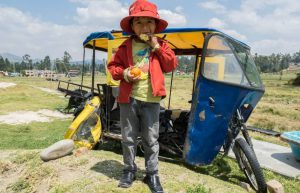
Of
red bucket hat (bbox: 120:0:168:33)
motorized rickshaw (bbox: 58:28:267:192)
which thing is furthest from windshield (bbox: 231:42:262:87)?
red bucket hat (bbox: 120:0:168:33)

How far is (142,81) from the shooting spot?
3.77m

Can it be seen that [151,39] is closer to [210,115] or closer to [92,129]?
[210,115]

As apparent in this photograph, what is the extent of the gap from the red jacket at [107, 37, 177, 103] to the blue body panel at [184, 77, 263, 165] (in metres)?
1.11

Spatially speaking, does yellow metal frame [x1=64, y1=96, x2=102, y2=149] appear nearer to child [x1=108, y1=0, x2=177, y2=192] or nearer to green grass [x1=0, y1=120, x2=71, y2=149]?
green grass [x1=0, y1=120, x2=71, y2=149]

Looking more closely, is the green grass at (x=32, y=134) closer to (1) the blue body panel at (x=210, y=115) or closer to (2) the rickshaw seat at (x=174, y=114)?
(2) the rickshaw seat at (x=174, y=114)

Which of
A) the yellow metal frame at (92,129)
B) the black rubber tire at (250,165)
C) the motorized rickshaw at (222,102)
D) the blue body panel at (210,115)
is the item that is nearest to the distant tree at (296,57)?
the yellow metal frame at (92,129)

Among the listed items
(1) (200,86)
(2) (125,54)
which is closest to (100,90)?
(1) (200,86)

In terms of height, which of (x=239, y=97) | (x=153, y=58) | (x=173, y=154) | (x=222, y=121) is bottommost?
(x=173, y=154)

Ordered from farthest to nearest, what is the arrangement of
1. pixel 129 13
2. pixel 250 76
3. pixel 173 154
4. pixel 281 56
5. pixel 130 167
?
pixel 281 56 < pixel 173 154 < pixel 250 76 < pixel 130 167 < pixel 129 13

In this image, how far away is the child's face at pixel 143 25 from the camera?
12.1 ft

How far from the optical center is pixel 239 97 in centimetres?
469

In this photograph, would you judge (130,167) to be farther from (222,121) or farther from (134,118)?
(222,121)

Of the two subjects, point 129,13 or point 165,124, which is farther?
point 165,124

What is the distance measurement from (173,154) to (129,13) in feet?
9.92
